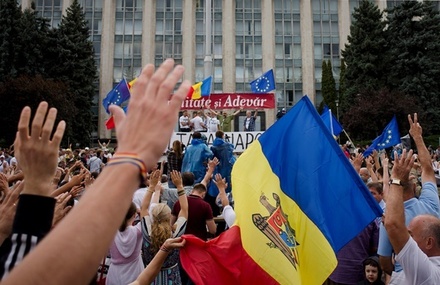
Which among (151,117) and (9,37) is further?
(9,37)

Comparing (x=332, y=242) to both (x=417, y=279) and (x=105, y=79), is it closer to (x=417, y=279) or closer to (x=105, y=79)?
(x=417, y=279)

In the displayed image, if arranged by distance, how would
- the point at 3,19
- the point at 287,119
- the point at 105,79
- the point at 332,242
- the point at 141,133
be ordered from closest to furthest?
the point at 141,133 → the point at 332,242 → the point at 287,119 → the point at 3,19 → the point at 105,79

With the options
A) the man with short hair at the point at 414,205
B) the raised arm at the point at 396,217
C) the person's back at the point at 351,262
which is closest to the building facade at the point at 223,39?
the person's back at the point at 351,262

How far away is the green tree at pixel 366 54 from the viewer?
129 feet

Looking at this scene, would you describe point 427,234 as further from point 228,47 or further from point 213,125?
point 228,47

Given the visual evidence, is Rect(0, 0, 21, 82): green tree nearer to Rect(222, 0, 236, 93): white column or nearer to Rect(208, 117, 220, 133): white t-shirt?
Rect(222, 0, 236, 93): white column

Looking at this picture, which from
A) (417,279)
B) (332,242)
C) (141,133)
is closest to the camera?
(141,133)

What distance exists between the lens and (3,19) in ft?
121

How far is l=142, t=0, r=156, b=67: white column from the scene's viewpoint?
166 feet

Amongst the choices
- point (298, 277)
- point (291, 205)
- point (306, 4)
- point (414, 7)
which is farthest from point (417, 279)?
point (306, 4)

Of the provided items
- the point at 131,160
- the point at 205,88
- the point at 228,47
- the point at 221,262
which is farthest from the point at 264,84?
the point at 228,47

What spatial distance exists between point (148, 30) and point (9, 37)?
18027 mm

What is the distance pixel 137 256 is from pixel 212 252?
1.14 meters

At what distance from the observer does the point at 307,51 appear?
51.1 m
